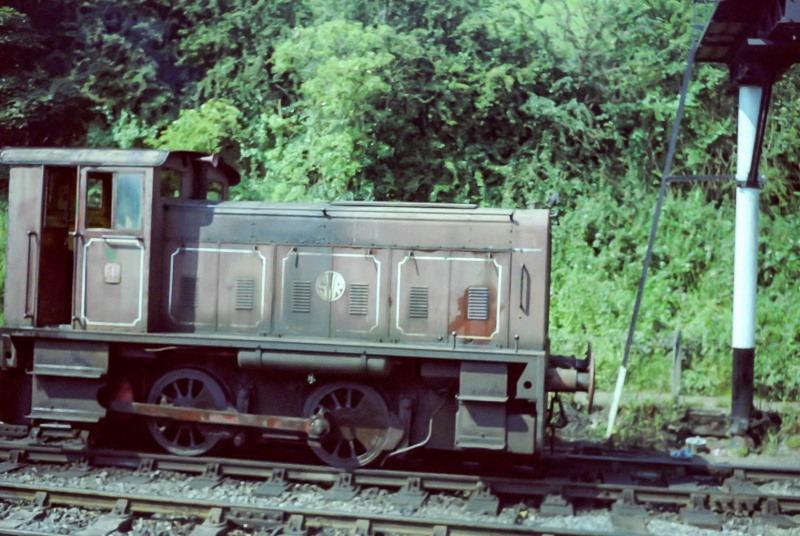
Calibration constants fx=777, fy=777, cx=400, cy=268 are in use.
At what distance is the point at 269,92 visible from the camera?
1545cm

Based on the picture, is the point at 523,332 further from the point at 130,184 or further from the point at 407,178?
the point at 407,178

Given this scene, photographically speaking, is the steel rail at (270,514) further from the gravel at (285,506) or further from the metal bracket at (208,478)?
the metal bracket at (208,478)

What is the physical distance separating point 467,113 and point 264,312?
26.6ft

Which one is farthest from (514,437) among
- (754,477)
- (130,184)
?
(130,184)

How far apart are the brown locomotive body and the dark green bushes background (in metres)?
4.72

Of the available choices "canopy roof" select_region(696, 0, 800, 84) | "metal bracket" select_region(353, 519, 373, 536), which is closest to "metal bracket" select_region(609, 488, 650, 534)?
"metal bracket" select_region(353, 519, 373, 536)

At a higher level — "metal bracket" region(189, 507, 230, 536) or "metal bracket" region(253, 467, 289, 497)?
"metal bracket" region(253, 467, 289, 497)

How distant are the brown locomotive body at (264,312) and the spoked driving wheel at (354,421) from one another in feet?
0.06

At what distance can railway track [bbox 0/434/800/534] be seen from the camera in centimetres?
654

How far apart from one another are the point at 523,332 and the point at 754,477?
111 inches

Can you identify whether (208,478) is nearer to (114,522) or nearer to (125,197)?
(114,522)

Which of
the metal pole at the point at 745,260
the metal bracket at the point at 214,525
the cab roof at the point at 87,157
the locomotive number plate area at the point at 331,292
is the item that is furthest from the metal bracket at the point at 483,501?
the cab roof at the point at 87,157

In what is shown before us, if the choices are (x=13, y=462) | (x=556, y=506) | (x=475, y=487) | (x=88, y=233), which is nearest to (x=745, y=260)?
(x=556, y=506)

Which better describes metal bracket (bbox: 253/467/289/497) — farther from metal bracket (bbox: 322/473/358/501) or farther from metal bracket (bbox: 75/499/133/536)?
metal bracket (bbox: 75/499/133/536)
